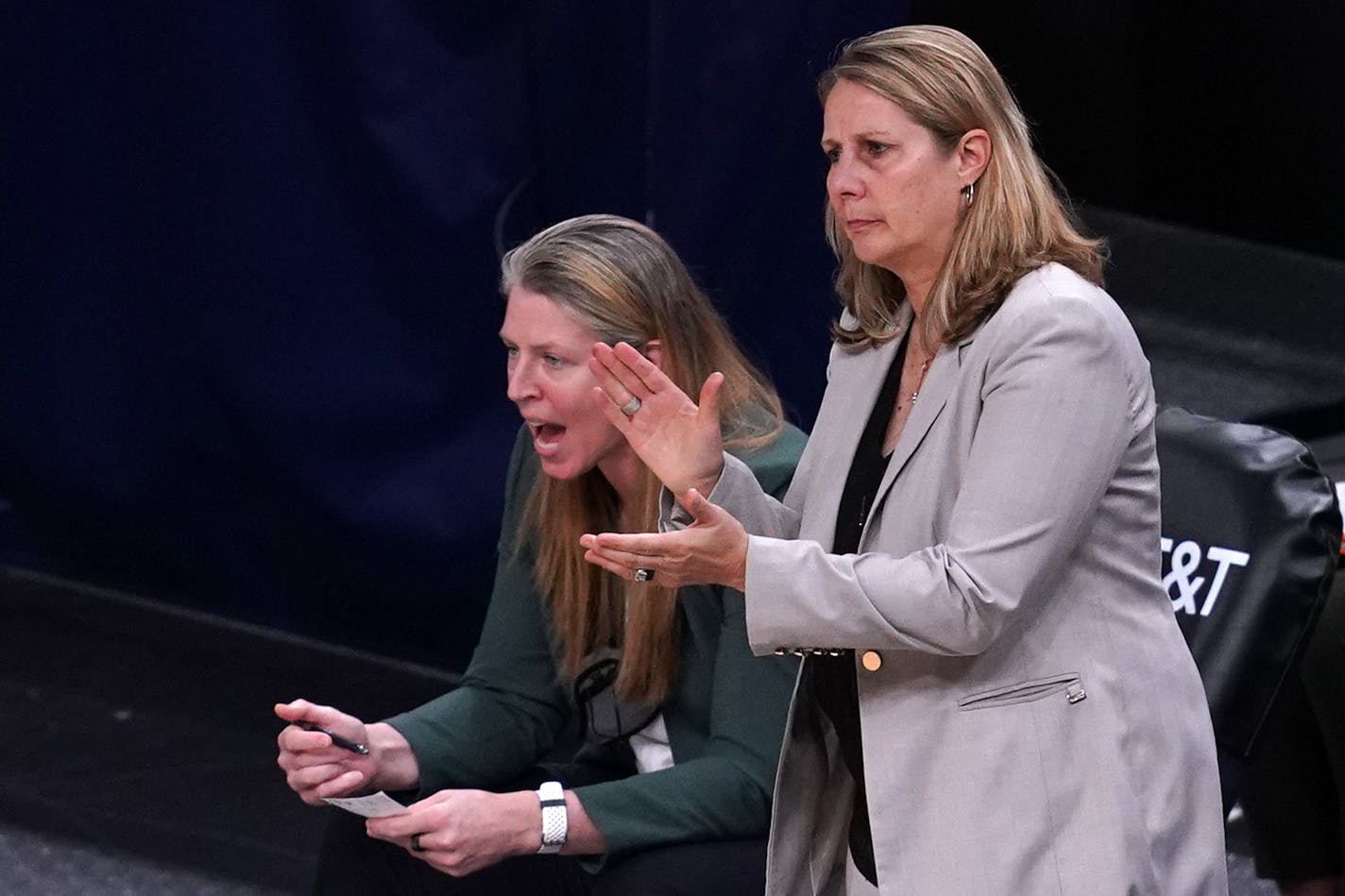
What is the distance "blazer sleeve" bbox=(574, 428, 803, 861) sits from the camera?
2227mm

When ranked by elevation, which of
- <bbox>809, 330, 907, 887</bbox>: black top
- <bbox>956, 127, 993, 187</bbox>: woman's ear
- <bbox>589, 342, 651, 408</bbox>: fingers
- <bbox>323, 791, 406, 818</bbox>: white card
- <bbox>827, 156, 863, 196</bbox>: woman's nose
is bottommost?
<bbox>323, 791, 406, 818</bbox>: white card

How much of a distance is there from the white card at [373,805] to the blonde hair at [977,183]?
0.80 metres

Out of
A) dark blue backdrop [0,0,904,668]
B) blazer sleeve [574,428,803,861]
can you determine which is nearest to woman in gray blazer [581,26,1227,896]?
blazer sleeve [574,428,803,861]

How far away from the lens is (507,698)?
2518 millimetres

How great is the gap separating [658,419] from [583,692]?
0.60 metres

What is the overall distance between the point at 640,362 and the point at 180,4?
220 cm

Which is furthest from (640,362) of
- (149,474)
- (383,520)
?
(149,474)

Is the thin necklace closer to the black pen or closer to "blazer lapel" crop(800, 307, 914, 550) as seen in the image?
"blazer lapel" crop(800, 307, 914, 550)

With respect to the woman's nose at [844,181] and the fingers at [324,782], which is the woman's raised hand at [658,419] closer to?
the woman's nose at [844,181]

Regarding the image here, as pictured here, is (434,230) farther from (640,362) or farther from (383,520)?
(640,362)

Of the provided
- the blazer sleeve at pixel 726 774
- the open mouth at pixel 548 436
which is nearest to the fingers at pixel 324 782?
the blazer sleeve at pixel 726 774

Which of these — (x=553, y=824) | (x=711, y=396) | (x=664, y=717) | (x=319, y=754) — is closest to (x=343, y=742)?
(x=319, y=754)

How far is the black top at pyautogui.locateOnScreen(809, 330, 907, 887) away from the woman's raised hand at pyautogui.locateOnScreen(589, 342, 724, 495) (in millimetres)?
135

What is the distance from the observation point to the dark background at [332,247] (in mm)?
3609
